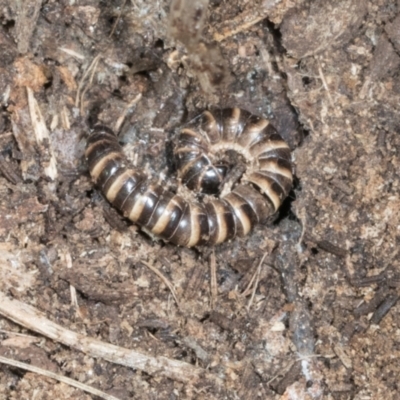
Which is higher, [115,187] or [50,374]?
[115,187]

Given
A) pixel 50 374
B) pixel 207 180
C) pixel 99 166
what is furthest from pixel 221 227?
pixel 50 374

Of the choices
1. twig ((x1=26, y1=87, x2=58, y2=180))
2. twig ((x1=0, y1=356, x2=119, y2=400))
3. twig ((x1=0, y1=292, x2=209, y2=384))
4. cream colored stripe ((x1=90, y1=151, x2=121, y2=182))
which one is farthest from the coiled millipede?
twig ((x1=0, y1=356, x2=119, y2=400))

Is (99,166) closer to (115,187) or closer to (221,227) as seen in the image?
(115,187)

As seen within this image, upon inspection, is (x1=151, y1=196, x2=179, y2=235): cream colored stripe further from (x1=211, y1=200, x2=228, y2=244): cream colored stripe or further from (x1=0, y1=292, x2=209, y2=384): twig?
(x1=0, y1=292, x2=209, y2=384): twig

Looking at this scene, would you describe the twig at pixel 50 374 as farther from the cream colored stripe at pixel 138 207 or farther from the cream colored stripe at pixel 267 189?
the cream colored stripe at pixel 267 189

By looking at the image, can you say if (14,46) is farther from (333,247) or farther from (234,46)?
(333,247)

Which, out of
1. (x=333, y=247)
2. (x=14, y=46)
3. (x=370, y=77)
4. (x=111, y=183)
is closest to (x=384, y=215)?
(x=333, y=247)

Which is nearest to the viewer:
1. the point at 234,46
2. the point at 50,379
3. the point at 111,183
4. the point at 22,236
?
the point at 50,379
